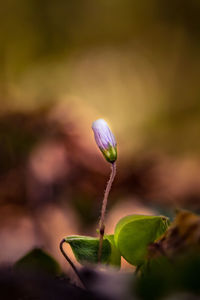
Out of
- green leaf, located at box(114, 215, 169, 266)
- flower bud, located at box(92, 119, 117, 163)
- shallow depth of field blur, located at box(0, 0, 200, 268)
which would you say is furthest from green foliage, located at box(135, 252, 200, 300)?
shallow depth of field blur, located at box(0, 0, 200, 268)

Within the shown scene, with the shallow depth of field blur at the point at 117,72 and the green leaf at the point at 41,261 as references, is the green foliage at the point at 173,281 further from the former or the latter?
the shallow depth of field blur at the point at 117,72

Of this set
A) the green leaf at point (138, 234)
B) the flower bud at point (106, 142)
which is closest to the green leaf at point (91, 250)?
the green leaf at point (138, 234)

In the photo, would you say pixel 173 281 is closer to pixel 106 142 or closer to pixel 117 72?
pixel 106 142

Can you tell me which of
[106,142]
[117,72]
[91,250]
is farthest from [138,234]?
[117,72]

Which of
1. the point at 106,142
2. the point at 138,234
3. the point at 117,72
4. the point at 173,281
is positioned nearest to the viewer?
the point at 173,281

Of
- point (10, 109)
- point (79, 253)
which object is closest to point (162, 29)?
point (10, 109)
